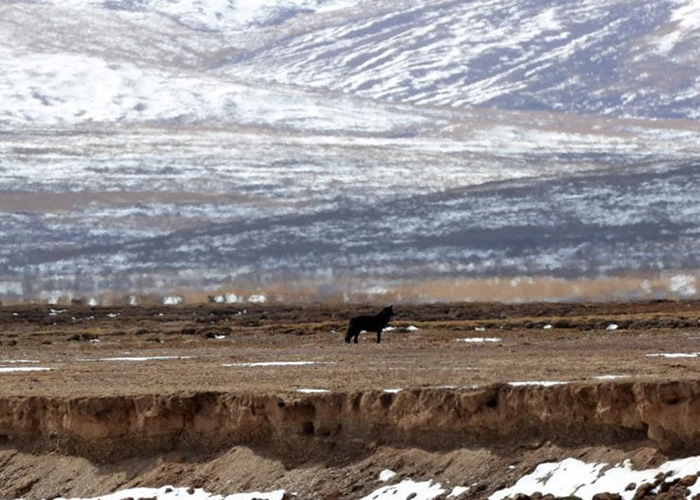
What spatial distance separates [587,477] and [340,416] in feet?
11.9

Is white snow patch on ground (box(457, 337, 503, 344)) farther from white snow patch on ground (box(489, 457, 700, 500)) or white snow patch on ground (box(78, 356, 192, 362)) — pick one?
white snow patch on ground (box(489, 457, 700, 500))

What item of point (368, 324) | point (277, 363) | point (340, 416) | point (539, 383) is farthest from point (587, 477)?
point (368, 324)

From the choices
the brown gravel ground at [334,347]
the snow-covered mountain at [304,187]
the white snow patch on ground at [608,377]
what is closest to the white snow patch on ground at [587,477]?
the white snow patch on ground at [608,377]

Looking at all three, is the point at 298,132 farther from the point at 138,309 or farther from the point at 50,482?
the point at 50,482

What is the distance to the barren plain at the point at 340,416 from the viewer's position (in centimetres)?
1834

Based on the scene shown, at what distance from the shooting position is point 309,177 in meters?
145

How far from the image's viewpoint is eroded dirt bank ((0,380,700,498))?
18.1 metres

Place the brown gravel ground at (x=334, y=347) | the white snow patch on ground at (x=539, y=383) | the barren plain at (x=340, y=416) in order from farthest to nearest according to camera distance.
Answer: the brown gravel ground at (x=334, y=347) < the white snow patch on ground at (x=539, y=383) < the barren plain at (x=340, y=416)

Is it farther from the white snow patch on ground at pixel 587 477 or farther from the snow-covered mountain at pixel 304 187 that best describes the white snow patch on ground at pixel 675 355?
the snow-covered mountain at pixel 304 187

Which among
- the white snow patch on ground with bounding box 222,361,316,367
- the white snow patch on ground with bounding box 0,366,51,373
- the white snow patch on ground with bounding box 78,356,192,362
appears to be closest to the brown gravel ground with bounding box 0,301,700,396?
the white snow patch on ground with bounding box 78,356,192,362

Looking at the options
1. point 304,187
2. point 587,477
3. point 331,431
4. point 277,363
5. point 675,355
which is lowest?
point 587,477

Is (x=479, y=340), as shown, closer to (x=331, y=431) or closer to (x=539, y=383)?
(x=331, y=431)

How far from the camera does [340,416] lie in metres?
20.4

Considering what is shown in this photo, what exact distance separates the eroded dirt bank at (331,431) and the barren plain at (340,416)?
0.06 feet
